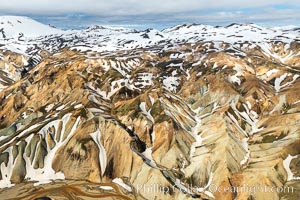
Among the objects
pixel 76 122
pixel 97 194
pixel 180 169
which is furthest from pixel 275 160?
pixel 76 122

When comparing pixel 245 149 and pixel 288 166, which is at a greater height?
pixel 288 166

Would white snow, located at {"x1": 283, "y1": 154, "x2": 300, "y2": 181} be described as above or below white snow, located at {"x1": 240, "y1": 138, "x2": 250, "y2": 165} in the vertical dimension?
above

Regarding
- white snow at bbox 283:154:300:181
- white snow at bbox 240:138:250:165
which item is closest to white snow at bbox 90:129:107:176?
white snow at bbox 240:138:250:165

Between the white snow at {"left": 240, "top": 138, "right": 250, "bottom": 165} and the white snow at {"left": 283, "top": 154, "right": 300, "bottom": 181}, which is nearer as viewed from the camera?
the white snow at {"left": 283, "top": 154, "right": 300, "bottom": 181}

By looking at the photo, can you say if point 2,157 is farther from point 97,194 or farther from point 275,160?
point 275,160

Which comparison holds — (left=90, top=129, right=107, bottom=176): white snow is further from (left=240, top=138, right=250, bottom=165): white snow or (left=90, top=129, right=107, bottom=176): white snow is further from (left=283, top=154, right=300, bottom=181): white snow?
(left=283, top=154, right=300, bottom=181): white snow

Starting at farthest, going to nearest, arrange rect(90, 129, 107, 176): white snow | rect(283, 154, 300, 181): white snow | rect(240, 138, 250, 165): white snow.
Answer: rect(90, 129, 107, 176): white snow
rect(240, 138, 250, 165): white snow
rect(283, 154, 300, 181): white snow

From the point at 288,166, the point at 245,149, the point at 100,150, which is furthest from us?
the point at 245,149

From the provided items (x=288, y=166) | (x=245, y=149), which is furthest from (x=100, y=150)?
(x=288, y=166)

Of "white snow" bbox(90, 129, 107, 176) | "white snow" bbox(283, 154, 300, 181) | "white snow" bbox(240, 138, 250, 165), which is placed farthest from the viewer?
"white snow" bbox(90, 129, 107, 176)

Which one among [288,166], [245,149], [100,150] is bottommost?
[245,149]

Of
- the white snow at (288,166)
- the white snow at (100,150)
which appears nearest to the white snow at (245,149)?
the white snow at (288,166)

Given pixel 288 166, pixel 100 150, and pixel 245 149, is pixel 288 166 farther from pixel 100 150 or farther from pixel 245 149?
pixel 100 150
